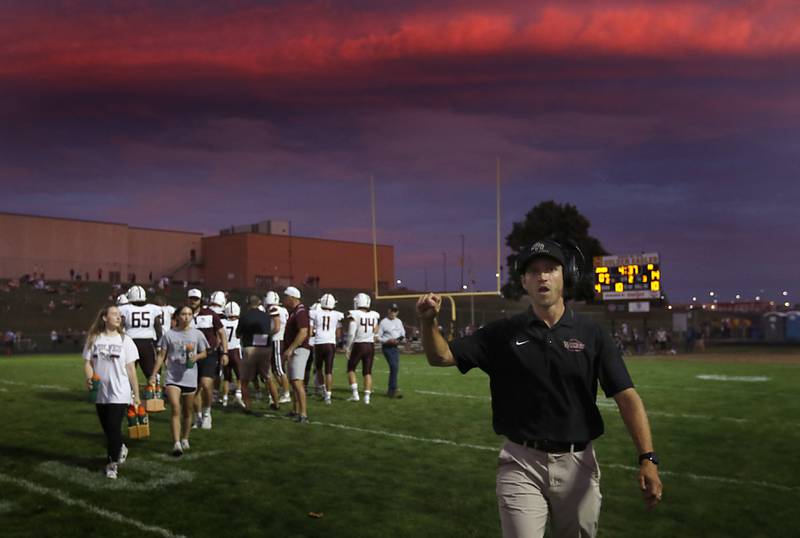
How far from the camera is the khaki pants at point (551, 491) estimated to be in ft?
12.4

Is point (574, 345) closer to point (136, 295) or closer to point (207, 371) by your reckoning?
point (207, 371)

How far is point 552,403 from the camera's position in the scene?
3848 mm

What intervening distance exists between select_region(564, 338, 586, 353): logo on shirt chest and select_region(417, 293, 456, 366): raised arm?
547 millimetres

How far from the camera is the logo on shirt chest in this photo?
12.6 ft

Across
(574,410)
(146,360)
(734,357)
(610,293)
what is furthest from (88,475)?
(610,293)

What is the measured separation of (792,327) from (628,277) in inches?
543

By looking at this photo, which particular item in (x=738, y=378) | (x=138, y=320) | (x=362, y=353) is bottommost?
(x=738, y=378)

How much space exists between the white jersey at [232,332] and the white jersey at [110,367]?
6765 millimetres

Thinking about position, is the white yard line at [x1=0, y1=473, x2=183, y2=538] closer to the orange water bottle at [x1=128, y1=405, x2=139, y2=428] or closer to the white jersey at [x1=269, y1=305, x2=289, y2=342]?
the orange water bottle at [x1=128, y1=405, x2=139, y2=428]

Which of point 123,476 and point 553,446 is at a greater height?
point 553,446

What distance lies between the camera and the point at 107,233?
69.9 m

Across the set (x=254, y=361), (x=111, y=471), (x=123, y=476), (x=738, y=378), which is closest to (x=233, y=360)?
(x=254, y=361)

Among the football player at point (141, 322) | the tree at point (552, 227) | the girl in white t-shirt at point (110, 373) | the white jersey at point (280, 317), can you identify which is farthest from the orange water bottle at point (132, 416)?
the tree at point (552, 227)

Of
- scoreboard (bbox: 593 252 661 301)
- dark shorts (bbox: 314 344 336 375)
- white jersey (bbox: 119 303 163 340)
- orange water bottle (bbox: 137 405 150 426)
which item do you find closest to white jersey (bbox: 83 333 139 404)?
orange water bottle (bbox: 137 405 150 426)
